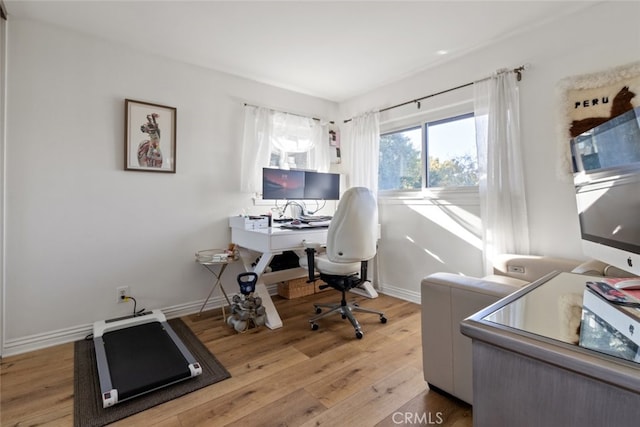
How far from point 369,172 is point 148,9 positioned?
2.37 metres

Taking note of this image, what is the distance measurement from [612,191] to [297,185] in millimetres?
2425

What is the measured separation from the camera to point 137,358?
6.03 feet

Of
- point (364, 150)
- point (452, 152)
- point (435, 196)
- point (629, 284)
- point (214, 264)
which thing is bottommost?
point (214, 264)

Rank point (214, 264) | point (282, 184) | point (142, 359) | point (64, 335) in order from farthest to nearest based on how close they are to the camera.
→ point (282, 184), point (214, 264), point (64, 335), point (142, 359)

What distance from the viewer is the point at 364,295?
3.27 m

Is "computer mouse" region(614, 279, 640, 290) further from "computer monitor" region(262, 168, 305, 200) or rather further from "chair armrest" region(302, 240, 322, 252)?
"computer monitor" region(262, 168, 305, 200)

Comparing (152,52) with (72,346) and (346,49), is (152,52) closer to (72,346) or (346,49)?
(346,49)

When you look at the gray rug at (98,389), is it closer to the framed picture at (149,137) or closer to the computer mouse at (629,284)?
the framed picture at (149,137)

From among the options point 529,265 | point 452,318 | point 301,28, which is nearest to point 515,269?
point 529,265

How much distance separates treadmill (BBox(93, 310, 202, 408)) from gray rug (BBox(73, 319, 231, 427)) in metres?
0.04

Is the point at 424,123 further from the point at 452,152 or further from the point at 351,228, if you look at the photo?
the point at 351,228

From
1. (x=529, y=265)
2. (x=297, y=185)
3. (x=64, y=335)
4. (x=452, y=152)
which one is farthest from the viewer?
(x=297, y=185)

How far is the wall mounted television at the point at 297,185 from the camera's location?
113 inches

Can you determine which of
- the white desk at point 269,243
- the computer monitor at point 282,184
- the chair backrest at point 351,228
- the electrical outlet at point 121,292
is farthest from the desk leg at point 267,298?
the electrical outlet at point 121,292
